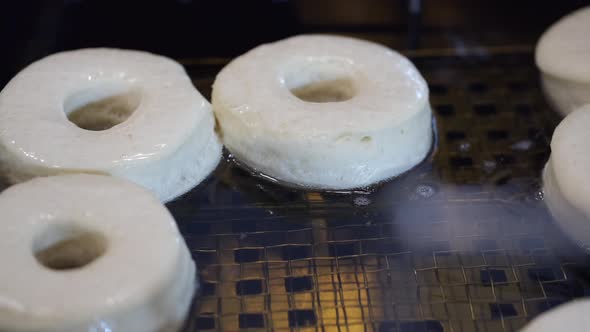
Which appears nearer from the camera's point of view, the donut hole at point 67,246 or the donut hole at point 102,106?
the donut hole at point 67,246

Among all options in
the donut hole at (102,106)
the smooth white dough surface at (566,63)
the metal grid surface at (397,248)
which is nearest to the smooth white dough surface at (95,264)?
the metal grid surface at (397,248)

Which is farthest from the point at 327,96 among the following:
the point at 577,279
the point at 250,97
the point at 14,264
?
the point at 14,264

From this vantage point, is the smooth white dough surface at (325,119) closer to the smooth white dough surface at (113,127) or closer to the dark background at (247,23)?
the smooth white dough surface at (113,127)

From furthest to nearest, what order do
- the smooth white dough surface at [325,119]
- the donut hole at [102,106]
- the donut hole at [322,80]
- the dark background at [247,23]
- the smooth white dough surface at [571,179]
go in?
the dark background at [247,23]
the donut hole at [322,80]
the donut hole at [102,106]
the smooth white dough surface at [325,119]
the smooth white dough surface at [571,179]

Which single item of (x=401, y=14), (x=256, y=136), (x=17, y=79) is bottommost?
(x=401, y=14)

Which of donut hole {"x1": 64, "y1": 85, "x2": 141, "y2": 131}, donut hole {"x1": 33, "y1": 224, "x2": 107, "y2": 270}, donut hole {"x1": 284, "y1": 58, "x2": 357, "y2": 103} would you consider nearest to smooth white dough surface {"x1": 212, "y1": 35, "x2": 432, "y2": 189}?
donut hole {"x1": 284, "y1": 58, "x2": 357, "y2": 103}

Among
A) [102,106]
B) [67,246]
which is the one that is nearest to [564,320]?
[67,246]

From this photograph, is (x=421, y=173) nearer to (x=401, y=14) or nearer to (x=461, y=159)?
(x=461, y=159)
